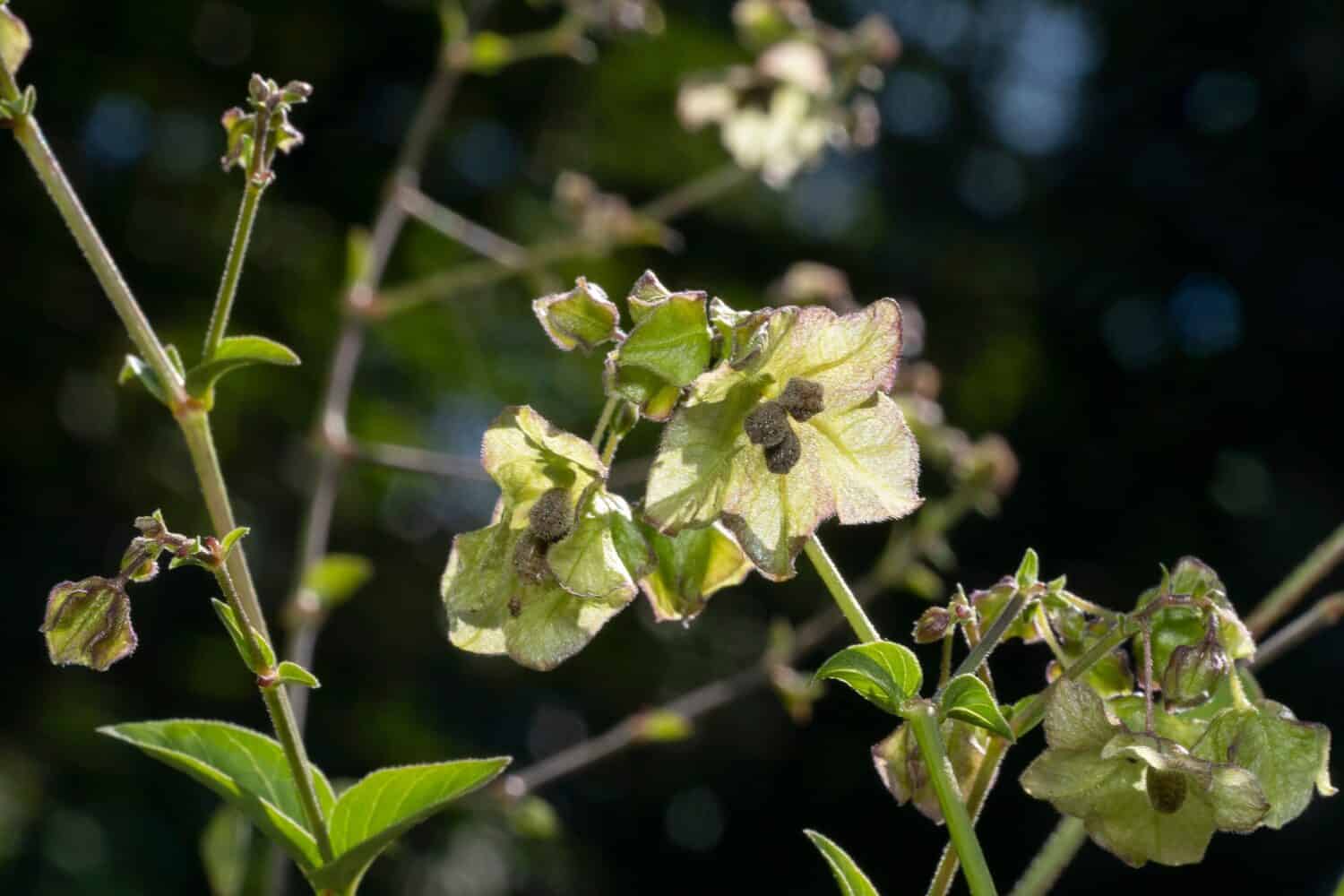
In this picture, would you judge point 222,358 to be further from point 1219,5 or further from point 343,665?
point 1219,5

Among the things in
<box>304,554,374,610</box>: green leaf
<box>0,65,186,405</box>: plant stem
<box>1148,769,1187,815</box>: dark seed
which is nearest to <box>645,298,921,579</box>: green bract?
<box>1148,769,1187,815</box>: dark seed

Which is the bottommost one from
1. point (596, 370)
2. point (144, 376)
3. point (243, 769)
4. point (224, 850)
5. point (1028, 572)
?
point (596, 370)

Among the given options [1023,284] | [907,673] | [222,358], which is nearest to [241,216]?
[222,358]

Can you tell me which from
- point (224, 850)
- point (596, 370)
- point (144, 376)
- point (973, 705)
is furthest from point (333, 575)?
point (596, 370)

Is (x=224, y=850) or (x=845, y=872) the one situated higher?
(x=845, y=872)

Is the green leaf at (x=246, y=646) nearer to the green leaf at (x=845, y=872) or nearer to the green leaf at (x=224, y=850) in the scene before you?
the green leaf at (x=845, y=872)

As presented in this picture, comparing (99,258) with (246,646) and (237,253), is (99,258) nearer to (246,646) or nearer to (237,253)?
(237,253)

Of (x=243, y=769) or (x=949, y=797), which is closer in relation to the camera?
(x=949, y=797)

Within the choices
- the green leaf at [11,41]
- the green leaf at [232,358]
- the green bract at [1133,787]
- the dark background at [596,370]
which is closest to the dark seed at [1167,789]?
the green bract at [1133,787]
